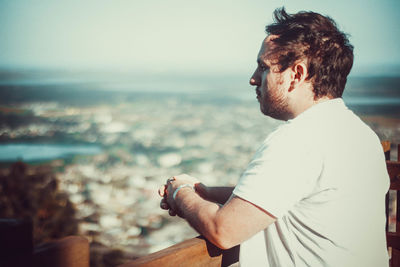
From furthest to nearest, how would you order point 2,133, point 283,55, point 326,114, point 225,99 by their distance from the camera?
point 225,99 → point 2,133 → point 283,55 → point 326,114

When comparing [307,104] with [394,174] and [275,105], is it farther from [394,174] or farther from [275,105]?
[394,174]

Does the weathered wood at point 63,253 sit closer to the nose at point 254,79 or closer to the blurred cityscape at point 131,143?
the nose at point 254,79

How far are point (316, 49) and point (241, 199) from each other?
63 cm

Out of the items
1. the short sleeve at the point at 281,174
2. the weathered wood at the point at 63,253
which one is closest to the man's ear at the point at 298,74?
the short sleeve at the point at 281,174

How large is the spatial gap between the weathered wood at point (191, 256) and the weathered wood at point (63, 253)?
1.24ft

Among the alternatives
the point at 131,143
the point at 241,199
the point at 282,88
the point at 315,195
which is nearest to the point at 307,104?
the point at 282,88

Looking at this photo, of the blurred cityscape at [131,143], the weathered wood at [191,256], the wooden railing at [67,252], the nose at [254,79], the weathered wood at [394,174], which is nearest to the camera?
the weathered wood at [191,256]

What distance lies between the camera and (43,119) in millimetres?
37062

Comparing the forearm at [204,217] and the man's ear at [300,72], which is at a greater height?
the man's ear at [300,72]

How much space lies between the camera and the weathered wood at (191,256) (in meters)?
0.96

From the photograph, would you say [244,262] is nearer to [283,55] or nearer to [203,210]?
[203,210]

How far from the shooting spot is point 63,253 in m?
1.23

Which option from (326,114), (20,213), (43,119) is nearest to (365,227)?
(326,114)

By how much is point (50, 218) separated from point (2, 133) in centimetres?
2062
